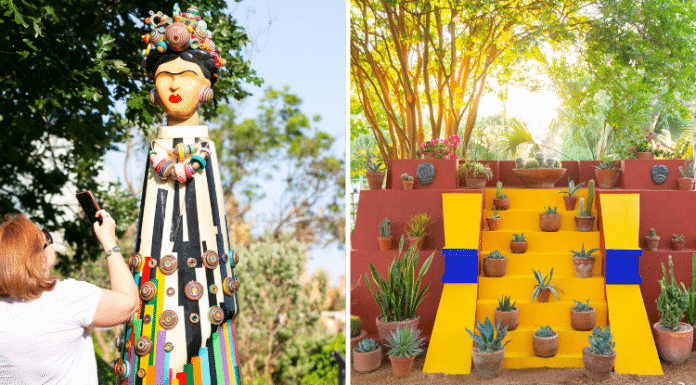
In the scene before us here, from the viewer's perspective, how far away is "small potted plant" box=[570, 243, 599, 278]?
4469 mm

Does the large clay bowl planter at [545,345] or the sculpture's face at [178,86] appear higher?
the sculpture's face at [178,86]

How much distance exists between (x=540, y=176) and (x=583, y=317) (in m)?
2.01

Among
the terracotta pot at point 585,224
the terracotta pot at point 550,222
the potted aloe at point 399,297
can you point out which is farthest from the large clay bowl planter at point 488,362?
the terracotta pot at point 585,224

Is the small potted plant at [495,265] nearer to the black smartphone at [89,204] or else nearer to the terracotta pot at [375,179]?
the terracotta pot at [375,179]

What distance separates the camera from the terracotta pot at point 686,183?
503 cm

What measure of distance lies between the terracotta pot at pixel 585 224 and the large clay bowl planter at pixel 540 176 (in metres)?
0.98

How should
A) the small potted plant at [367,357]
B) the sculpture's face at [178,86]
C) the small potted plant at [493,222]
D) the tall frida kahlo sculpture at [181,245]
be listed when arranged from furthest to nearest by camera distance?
the small potted plant at [493,222] → the small potted plant at [367,357] → the sculpture's face at [178,86] → the tall frida kahlo sculpture at [181,245]

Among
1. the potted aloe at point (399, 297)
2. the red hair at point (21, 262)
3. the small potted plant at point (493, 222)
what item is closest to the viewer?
the red hair at point (21, 262)

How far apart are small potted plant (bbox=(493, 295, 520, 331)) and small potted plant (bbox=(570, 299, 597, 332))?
1.42 feet

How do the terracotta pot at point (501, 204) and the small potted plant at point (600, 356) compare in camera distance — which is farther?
the terracotta pot at point (501, 204)

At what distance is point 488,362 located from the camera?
12.5 ft

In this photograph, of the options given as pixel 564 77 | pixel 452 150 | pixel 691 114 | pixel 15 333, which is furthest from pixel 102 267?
pixel 691 114

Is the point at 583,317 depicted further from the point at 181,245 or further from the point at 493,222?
the point at 181,245

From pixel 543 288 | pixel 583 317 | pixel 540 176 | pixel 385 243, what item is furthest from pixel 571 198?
pixel 385 243
